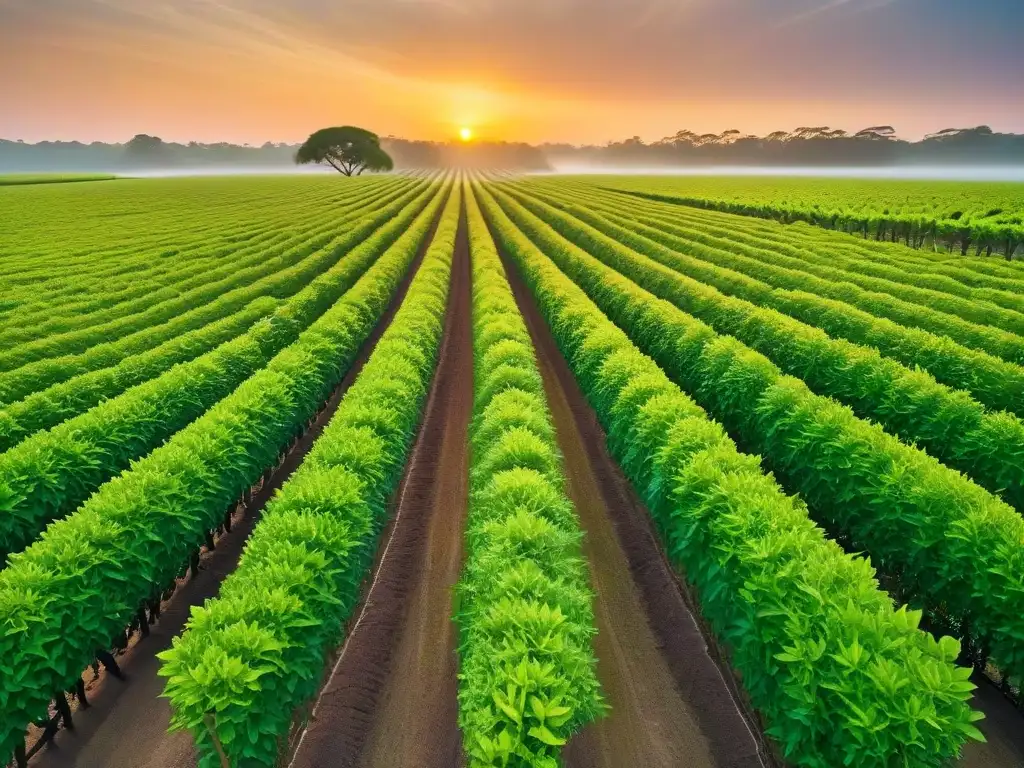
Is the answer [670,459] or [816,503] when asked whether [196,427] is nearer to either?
[670,459]

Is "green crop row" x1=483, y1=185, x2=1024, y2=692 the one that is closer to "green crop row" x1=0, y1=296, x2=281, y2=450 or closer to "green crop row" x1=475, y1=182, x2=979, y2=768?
"green crop row" x1=475, y1=182, x2=979, y2=768

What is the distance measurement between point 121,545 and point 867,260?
120 feet

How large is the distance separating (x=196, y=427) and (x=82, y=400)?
5133mm

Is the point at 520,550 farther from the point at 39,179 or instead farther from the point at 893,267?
the point at 39,179

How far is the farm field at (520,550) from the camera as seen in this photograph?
260 inches

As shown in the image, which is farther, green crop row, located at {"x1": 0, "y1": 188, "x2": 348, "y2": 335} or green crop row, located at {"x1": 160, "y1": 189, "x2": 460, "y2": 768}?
green crop row, located at {"x1": 0, "y1": 188, "x2": 348, "y2": 335}

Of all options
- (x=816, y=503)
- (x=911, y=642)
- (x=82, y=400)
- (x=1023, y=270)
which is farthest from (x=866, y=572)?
(x=1023, y=270)

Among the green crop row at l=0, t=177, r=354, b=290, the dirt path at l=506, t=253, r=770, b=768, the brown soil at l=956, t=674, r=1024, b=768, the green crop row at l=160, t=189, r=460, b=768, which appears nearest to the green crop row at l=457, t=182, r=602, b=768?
the dirt path at l=506, t=253, r=770, b=768

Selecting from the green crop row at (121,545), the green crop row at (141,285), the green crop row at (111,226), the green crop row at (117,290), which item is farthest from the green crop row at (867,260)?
the green crop row at (111,226)

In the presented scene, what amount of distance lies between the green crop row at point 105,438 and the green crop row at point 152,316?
20.1 ft

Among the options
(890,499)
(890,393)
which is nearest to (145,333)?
(890,499)

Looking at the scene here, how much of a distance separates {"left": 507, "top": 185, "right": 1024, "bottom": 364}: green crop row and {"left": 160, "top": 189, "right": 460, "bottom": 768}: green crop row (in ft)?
58.1

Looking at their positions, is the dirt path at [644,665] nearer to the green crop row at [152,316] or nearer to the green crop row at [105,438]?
the green crop row at [105,438]

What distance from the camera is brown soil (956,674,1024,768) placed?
7.98 m
